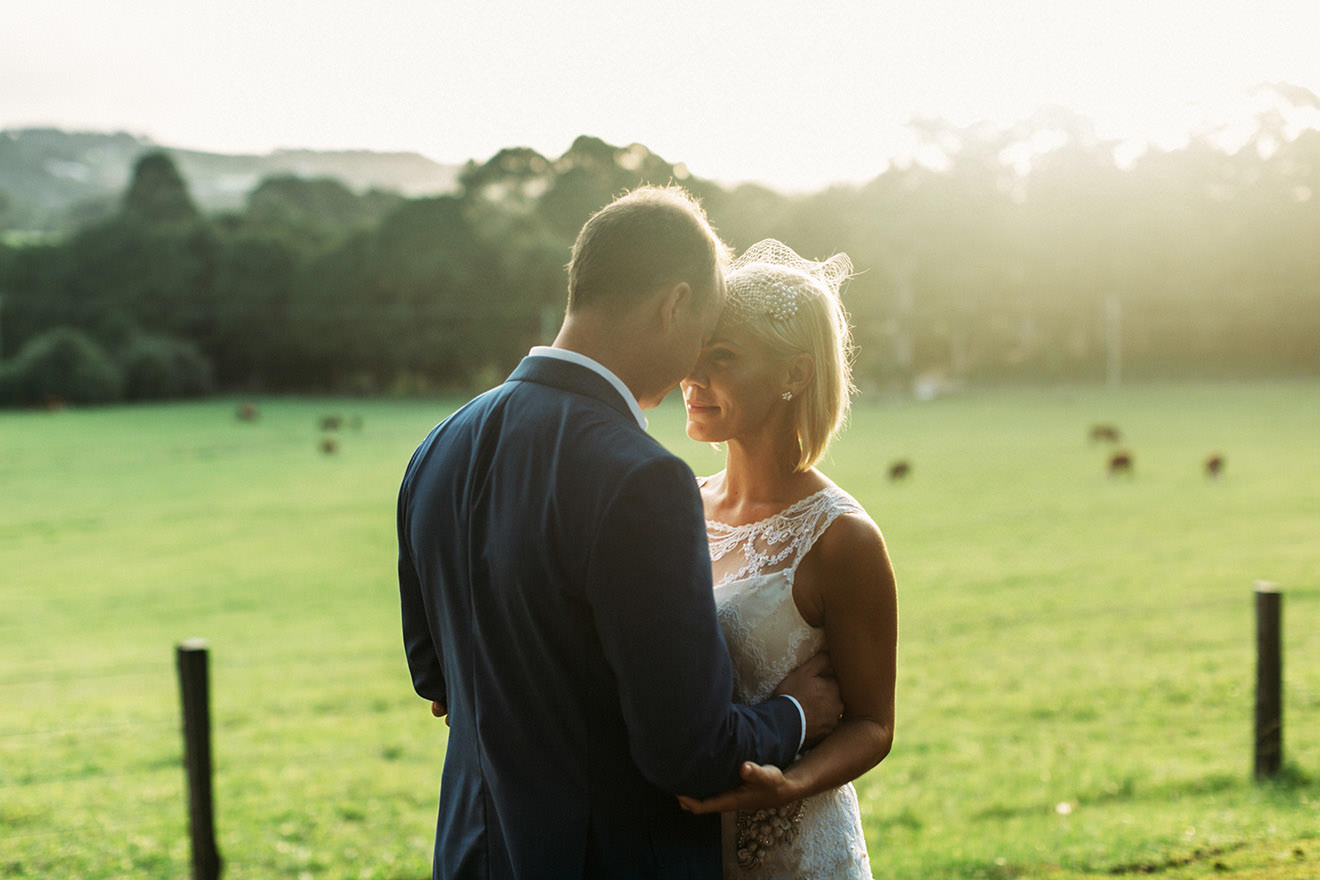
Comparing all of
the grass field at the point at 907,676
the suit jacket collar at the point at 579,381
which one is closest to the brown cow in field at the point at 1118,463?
the grass field at the point at 907,676

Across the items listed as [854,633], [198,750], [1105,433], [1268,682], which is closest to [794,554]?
[854,633]

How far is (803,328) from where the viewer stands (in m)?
2.41

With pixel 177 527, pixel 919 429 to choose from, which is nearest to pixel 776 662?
pixel 177 527

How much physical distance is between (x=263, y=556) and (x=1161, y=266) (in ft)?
87.7

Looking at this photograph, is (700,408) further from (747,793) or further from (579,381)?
(747,793)

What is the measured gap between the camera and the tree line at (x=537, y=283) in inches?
1657

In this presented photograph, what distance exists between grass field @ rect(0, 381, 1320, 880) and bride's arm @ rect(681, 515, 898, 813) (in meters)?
2.92

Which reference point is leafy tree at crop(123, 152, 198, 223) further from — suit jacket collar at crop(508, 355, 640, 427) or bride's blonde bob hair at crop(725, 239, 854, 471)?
suit jacket collar at crop(508, 355, 640, 427)

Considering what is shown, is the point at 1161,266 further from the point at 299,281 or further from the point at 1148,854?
the point at 299,281

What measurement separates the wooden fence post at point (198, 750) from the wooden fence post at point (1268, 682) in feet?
15.6

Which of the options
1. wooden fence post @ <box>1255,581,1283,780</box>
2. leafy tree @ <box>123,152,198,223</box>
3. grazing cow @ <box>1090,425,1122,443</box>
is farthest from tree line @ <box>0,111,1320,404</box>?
wooden fence post @ <box>1255,581,1283,780</box>

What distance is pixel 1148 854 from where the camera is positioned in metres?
4.78

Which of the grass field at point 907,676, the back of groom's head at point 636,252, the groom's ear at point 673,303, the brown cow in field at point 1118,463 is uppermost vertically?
the back of groom's head at point 636,252

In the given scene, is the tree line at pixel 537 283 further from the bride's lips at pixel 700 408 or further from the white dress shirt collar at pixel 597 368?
the white dress shirt collar at pixel 597 368
